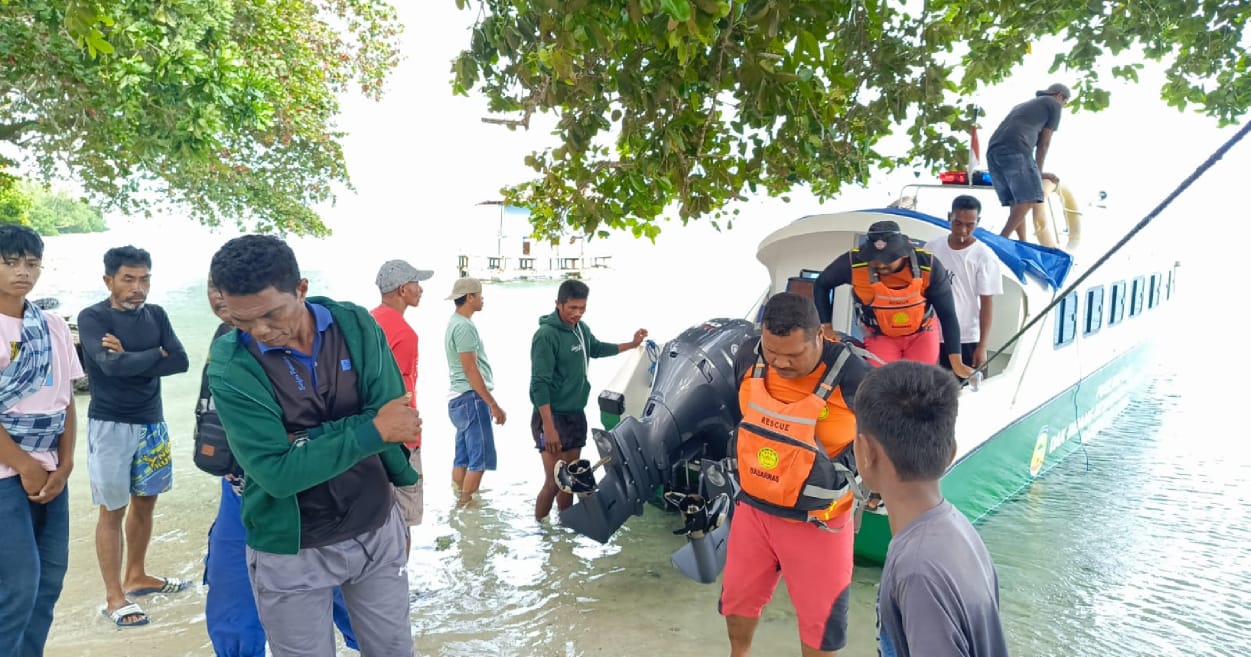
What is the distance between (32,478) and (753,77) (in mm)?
3543

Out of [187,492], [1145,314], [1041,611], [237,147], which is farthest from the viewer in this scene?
[237,147]

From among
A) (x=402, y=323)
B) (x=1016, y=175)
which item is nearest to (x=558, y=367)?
(x=402, y=323)

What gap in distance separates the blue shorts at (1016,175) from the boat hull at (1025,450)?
68.4 inches

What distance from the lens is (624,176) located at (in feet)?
18.1

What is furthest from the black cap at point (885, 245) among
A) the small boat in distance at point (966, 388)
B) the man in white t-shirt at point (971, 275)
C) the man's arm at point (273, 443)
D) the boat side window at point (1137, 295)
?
the boat side window at point (1137, 295)

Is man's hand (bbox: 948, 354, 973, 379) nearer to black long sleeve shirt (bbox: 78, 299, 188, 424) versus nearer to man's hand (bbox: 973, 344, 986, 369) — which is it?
man's hand (bbox: 973, 344, 986, 369)

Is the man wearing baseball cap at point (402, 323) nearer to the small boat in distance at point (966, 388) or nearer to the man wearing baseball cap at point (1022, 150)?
the small boat in distance at point (966, 388)

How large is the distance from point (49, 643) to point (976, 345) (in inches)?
228

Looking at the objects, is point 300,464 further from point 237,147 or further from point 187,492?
point 237,147

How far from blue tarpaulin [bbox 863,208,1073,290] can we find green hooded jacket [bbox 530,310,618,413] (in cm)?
281

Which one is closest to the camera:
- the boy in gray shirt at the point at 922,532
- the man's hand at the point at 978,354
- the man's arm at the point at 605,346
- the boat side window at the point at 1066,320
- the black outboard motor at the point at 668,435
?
the boy in gray shirt at the point at 922,532

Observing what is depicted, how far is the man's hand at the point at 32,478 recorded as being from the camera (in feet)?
9.79

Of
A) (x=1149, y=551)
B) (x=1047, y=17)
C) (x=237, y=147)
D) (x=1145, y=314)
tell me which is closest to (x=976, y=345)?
(x=1149, y=551)

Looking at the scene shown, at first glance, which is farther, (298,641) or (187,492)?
(187,492)
